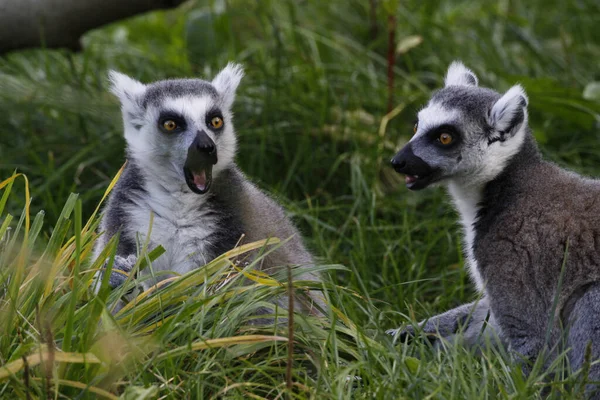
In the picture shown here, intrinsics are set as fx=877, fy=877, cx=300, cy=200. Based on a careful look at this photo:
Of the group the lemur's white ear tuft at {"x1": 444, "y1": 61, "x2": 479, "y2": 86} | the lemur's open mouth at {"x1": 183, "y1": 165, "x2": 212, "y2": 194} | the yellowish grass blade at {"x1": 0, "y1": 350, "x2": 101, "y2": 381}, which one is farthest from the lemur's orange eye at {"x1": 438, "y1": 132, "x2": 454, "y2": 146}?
the yellowish grass blade at {"x1": 0, "y1": 350, "x2": 101, "y2": 381}

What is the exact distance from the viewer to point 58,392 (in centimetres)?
297

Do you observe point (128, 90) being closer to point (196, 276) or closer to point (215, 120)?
point (215, 120)

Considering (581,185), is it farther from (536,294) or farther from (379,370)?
(379,370)

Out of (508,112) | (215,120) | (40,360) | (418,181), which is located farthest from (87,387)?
(508,112)

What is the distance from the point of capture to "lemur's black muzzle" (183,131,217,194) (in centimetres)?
372

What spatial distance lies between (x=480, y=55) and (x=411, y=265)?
283 centimetres

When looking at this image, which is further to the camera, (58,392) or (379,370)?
(379,370)

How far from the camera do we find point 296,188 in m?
5.88

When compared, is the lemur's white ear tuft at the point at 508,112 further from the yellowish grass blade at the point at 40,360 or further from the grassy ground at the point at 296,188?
the yellowish grass blade at the point at 40,360

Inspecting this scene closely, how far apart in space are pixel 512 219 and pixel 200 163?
1.36 metres

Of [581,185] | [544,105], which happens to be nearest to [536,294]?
[581,185]

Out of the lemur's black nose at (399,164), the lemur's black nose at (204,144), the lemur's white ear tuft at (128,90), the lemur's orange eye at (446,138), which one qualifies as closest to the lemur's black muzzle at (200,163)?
the lemur's black nose at (204,144)

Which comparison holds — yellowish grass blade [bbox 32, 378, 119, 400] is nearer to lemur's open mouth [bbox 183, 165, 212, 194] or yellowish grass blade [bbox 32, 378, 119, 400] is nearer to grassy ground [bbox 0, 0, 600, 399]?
grassy ground [bbox 0, 0, 600, 399]

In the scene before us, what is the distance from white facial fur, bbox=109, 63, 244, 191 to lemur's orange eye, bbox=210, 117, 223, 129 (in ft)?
0.09
